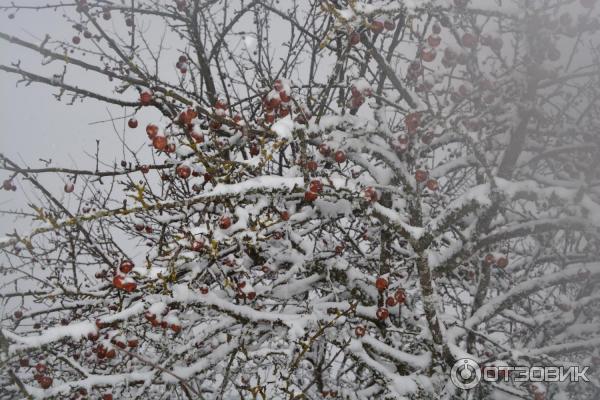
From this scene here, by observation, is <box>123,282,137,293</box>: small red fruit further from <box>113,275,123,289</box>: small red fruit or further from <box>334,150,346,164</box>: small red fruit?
<box>334,150,346,164</box>: small red fruit

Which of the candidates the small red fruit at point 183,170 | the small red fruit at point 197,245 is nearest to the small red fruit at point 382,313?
the small red fruit at point 197,245

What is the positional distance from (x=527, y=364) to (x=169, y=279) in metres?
2.78

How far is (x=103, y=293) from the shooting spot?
3.40 meters

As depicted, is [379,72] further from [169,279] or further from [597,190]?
[169,279]

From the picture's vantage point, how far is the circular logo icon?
129 inches

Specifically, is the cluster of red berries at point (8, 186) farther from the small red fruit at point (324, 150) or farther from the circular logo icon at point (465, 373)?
the circular logo icon at point (465, 373)

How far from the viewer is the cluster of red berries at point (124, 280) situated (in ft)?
7.99

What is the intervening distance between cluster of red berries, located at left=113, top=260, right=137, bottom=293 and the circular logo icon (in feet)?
8.51

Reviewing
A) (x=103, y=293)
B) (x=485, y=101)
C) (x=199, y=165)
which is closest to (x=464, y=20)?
(x=485, y=101)

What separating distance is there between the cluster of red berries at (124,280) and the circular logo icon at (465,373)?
259 centimetres

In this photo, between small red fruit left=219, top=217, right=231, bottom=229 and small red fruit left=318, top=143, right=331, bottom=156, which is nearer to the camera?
small red fruit left=219, top=217, right=231, bottom=229

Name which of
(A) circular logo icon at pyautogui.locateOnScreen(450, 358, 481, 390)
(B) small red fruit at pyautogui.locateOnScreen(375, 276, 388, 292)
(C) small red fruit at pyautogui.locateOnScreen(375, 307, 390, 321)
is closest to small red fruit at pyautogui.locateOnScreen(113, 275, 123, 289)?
(B) small red fruit at pyautogui.locateOnScreen(375, 276, 388, 292)

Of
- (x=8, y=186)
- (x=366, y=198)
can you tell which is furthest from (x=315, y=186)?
(x=8, y=186)

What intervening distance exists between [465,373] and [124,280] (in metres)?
2.71
